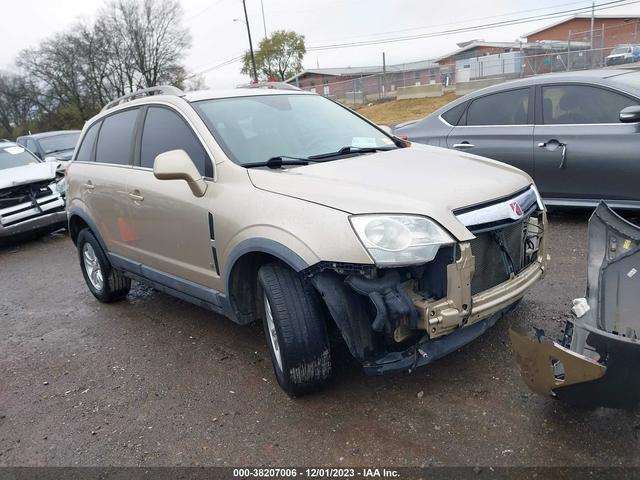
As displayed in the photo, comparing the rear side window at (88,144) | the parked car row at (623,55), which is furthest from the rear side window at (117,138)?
the parked car row at (623,55)

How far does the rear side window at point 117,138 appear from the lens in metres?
4.36

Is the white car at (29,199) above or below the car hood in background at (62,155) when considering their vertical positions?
below

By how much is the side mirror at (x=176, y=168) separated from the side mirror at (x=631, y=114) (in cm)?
390

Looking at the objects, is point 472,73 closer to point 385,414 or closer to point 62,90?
point 385,414

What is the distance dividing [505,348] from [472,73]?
105 ft

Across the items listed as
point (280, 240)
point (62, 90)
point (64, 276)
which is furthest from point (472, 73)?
point (62, 90)

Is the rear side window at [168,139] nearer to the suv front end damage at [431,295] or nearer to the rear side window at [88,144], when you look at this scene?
the rear side window at [88,144]

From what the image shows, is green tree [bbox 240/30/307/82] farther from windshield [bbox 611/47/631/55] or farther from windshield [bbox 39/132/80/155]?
windshield [bbox 39/132/80/155]

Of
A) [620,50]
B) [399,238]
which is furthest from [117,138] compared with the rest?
[620,50]

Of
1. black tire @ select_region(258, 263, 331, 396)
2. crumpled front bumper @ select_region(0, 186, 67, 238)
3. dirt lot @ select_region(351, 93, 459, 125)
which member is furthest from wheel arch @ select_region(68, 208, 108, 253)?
dirt lot @ select_region(351, 93, 459, 125)

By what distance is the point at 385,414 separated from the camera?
2908 mm

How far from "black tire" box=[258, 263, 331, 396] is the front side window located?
4.04m

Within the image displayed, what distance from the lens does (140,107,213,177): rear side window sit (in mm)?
3510

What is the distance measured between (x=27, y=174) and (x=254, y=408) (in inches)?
283
